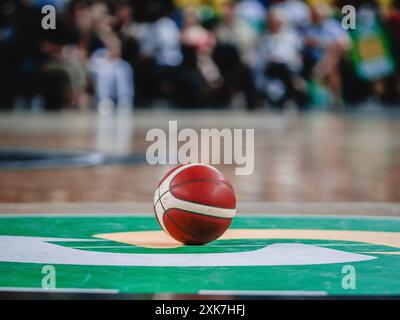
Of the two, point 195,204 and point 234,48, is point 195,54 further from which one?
point 195,204

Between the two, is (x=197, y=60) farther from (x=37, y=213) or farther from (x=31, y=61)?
(x=37, y=213)

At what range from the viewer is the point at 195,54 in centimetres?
2467

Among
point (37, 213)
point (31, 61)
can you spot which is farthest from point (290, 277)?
point (31, 61)

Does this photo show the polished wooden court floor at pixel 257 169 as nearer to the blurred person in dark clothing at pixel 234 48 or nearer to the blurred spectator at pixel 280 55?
the blurred spectator at pixel 280 55

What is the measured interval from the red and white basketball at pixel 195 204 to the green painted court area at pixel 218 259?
0.11m

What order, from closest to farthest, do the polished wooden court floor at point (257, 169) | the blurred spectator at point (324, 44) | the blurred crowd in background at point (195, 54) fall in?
the polished wooden court floor at point (257, 169) < the blurred crowd in background at point (195, 54) < the blurred spectator at point (324, 44)

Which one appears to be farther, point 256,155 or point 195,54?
point 195,54

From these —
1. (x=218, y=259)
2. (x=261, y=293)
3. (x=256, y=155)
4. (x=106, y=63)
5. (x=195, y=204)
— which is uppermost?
(x=106, y=63)

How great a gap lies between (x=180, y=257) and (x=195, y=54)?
773 inches

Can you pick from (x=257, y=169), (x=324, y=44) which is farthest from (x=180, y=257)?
(x=324, y=44)

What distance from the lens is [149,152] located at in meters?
13.8

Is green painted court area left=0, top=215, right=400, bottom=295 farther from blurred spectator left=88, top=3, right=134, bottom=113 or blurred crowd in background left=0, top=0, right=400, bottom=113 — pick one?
blurred spectator left=88, top=3, right=134, bottom=113

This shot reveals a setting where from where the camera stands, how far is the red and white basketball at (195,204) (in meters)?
5.39

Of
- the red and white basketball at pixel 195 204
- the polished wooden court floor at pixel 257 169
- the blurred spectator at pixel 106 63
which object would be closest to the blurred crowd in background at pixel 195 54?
the blurred spectator at pixel 106 63
